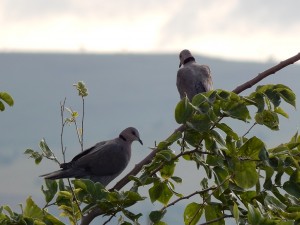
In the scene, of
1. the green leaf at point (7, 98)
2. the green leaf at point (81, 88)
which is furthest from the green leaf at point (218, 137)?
the green leaf at point (81, 88)

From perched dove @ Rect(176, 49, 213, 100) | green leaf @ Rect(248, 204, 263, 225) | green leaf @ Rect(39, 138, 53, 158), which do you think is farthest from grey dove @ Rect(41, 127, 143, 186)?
green leaf @ Rect(248, 204, 263, 225)

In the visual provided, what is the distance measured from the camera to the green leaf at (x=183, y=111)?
3.39 meters

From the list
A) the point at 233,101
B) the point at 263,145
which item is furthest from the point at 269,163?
the point at 233,101

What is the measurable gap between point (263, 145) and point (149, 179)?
26.9 inches

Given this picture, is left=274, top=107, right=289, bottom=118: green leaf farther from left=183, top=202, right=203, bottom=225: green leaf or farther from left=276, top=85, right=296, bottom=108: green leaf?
left=183, top=202, right=203, bottom=225: green leaf

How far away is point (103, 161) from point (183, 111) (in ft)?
16.6

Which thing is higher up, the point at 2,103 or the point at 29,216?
the point at 2,103

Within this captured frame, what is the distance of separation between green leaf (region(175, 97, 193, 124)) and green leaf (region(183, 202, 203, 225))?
0.72 m

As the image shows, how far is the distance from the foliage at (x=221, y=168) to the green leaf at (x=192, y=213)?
12 mm

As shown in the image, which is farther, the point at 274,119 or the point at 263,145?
the point at 274,119

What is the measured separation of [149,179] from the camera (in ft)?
11.9

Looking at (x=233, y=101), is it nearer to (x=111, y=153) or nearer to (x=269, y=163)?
(x=269, y=163)

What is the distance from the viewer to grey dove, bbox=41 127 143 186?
308 inches

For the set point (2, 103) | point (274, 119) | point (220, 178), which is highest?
point (2, 103)
